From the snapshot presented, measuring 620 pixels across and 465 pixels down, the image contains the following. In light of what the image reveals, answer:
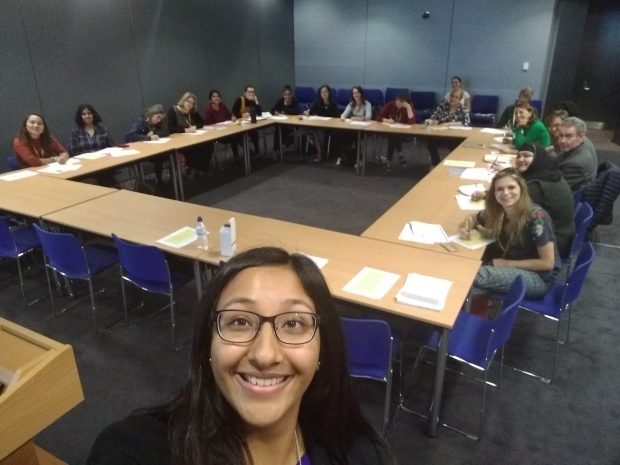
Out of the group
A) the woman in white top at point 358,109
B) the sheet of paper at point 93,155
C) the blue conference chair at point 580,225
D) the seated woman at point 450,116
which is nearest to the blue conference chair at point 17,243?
the sheet of paper at point 93,155

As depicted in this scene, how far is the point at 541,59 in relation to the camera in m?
7.44

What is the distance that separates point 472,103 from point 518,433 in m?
6.94

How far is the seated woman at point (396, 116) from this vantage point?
6664 millimetres

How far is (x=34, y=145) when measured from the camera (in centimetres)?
461

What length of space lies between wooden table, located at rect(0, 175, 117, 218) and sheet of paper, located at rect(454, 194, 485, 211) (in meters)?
2.92

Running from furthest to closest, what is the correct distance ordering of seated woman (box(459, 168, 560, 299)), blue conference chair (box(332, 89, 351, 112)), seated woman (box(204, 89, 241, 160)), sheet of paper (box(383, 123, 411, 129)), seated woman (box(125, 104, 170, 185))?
blue conference chair (box(332, 89, 351, 112)) < seated woman (box(204, 89, 241, 160)) < sheet of paper (box(383, 123, 411, 129)) < seated woman (box(125, 104, 170, 185)) < seated woman (box(459, 168, 560, 299))

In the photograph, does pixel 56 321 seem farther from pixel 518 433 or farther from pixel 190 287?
pixel 518 433

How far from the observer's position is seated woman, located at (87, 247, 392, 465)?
82cm

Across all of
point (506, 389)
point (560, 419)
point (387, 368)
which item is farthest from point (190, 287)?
point (560, 419)

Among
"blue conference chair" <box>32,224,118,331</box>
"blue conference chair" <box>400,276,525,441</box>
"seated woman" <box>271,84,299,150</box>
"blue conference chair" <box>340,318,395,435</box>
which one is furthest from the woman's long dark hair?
"seated woman" <box>271,84,299,150</box>

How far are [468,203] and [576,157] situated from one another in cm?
131

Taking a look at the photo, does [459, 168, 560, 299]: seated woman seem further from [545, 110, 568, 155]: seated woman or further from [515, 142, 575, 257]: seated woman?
[545, 110, 568, 155]: seated woman

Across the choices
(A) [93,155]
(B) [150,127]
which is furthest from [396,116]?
(A) [93,155]

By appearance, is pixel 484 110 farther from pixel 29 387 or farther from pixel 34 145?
pixel 29 387
